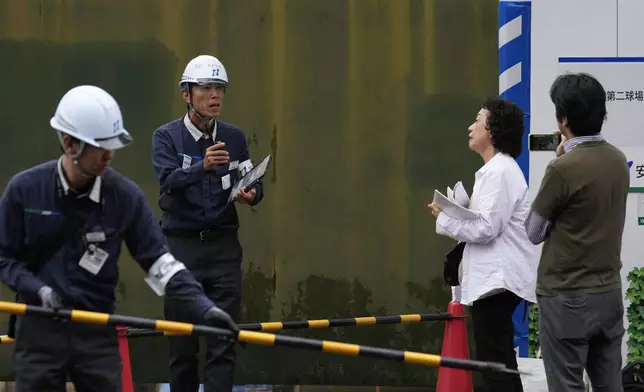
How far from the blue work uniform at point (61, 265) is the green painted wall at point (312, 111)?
292 centimetres

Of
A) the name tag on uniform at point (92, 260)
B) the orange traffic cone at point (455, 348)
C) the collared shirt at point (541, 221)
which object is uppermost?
the collared shirt at point (541, 221)

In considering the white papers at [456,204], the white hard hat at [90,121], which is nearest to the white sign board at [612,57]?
the white papers at [456,204]

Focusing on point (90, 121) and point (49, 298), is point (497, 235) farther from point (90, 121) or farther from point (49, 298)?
point (49, 298)

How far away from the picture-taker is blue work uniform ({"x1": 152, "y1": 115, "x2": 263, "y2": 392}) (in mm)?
6172

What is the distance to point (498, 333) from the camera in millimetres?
5918

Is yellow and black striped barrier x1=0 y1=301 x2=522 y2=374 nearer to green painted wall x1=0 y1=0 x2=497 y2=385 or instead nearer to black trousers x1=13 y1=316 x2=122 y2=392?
black trousers x1=13 y1=316 x2=122 y2=392

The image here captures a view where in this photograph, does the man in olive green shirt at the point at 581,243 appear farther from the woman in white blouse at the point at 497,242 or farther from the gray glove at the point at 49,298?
the gray glove at the point at 49,298

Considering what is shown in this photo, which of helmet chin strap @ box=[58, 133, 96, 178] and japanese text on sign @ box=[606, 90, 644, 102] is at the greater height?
japanese text on sign @ box=[606, 90, 644, 102]

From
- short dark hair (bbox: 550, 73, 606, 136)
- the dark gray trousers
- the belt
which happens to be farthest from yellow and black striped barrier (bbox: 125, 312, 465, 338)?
short dark hair (bbox: 550, 73, 606, 136)

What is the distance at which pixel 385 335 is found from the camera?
7.27 metres

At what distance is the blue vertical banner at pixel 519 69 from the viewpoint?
22.2 ft

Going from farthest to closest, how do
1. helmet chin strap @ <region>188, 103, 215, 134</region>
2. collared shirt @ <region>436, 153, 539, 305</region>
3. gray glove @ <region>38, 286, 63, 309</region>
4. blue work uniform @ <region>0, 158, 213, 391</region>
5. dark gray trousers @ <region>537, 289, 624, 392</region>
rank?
helmet chin strap @ <region>188, 103, 215, 134</region>, collared shirt @ <region>436, 153, 539, 305</region>, dark gray trousers @ <region>537, 289, 624, 392</region>, blue work uniform @ <region>0, 158, 213, 391</region>, gray glove @ <region>38, 286, 63, 309</region>

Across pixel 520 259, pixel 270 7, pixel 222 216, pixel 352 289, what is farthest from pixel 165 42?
pixel 520 259

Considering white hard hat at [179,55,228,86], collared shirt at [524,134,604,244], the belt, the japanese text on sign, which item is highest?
white hard hat at [179,55,228,86]
